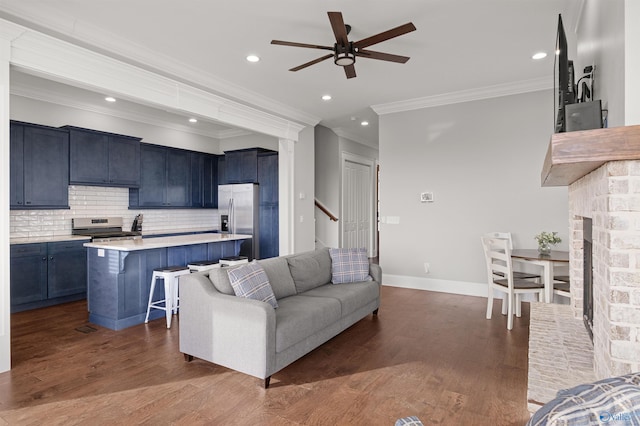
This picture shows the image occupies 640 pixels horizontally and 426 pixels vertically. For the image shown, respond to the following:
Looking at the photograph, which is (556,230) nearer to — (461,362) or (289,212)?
(461,362)

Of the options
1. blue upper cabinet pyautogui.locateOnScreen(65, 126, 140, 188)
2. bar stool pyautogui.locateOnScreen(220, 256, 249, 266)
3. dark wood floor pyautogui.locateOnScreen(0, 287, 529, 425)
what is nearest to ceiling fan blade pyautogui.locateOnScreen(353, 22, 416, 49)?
dark wood floor pyautogui.locateOnScreen(0, 287, 529, 425)

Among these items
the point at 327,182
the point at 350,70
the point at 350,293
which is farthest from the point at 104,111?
the point at 350,293

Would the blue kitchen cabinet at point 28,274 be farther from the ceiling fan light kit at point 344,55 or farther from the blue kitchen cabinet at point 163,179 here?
the ceiling fan light kit at point 344,55

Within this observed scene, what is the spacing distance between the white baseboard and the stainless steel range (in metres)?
4.06

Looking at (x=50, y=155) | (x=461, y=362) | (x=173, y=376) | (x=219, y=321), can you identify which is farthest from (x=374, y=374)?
(x=50, y=155)

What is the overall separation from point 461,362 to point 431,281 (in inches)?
104

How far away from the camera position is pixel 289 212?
6195mm

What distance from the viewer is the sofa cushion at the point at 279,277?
132 inches

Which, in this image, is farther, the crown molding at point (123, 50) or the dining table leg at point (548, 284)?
the dining table leg at point (548, 284)

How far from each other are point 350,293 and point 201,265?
1.88 meters

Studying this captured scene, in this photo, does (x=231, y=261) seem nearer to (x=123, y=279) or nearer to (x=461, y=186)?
(x=123, y=279)

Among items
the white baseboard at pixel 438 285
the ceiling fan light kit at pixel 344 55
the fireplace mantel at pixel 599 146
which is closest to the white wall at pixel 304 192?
the white baseboard at pixel 438 285

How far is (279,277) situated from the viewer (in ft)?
11.3

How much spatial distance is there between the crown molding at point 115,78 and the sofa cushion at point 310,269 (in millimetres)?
2335
